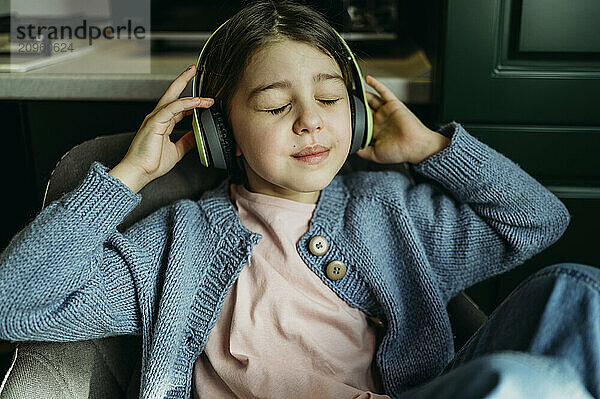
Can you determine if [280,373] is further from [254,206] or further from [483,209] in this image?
[483,209]

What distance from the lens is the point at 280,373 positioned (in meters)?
1.12

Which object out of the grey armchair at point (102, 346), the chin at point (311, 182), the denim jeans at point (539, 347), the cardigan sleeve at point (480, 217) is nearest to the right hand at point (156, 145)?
the grey armchair at point (102, 346)

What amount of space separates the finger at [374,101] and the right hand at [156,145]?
354 mm

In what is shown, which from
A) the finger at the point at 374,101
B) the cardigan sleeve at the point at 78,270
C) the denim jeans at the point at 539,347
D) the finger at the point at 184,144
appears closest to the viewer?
the denim jeans at the point at 539,347

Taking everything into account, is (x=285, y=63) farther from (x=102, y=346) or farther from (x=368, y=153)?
(x=102, y=346)

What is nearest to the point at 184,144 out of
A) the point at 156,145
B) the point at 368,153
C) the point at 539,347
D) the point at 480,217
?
the point at 156,145

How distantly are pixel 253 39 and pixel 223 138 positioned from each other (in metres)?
0.18

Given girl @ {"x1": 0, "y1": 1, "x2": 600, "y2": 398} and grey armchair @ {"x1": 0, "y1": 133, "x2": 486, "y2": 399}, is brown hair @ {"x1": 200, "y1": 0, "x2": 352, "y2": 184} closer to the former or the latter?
girl @ {"x1": 0, "y1": 1, "x2": 600, "y2": 398}

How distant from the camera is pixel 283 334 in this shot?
115 cm

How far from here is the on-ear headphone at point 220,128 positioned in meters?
1.16

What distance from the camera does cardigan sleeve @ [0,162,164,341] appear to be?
1.03 metres

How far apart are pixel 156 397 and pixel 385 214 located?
50cm

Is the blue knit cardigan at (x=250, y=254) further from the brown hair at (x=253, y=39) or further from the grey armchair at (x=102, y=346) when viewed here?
the brown hair at (x=253, y=39)

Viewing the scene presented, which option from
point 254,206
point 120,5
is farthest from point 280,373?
point 120,5
